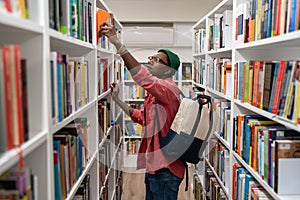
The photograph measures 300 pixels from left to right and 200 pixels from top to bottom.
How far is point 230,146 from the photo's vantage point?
256 cm

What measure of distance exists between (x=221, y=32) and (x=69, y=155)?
74.1 inches

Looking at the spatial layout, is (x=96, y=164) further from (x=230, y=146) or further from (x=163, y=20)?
(x=163, y=20)

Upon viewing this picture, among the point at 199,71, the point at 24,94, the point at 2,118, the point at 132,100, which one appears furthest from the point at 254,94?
the point at 132,100

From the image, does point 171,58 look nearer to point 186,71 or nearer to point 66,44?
point 66,44

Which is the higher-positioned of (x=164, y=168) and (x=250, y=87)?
(x=250, y=87)

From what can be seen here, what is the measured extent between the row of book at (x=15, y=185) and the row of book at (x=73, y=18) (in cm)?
54

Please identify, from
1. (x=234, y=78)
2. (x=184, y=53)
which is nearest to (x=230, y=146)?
(x=234, y=78)

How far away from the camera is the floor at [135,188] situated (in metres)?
4.20

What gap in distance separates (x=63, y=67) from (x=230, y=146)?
152 centimetres

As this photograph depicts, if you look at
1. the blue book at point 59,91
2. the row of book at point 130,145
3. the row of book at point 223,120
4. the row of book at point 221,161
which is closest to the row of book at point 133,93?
the row of book at point 130,145

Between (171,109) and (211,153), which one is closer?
(171,109)

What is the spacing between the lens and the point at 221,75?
2930 millimetres

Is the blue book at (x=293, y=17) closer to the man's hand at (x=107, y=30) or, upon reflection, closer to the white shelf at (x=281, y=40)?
the white shelf at (x=281, y=40)

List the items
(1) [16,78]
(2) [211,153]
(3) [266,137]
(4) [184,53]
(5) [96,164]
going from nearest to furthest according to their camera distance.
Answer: (1) [16,78], (3) [266,137], (5) [96,164], (2) [211,153], (4) [184,53]
